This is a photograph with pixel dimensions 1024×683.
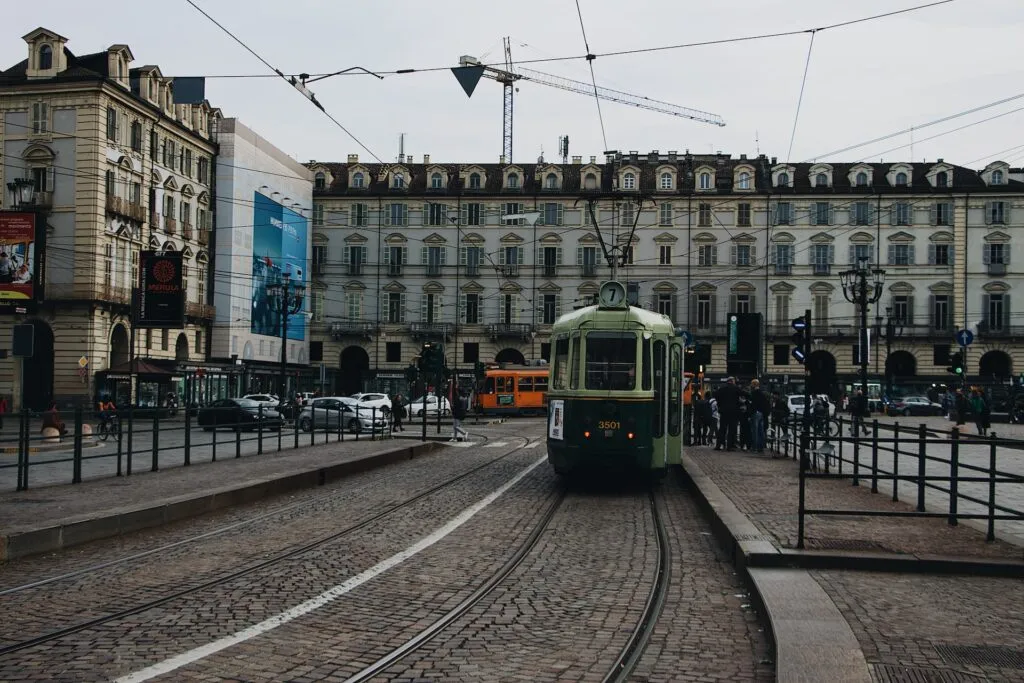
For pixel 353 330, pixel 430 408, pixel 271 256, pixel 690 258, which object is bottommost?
pixel 430 408

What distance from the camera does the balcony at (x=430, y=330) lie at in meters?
74.8

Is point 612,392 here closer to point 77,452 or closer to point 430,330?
point 77,452

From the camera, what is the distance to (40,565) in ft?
30.8

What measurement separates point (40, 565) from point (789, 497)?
9229mm

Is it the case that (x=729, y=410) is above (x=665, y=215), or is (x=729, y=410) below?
below

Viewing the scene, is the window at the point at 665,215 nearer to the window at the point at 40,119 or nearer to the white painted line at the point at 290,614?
the window at the point at 40,119

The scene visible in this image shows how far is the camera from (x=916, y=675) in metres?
5.74

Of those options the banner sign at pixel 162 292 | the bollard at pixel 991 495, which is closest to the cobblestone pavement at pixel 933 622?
the bollard at pixel 991 495

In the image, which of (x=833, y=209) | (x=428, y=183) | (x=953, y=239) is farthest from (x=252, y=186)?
(x=953, y=239)

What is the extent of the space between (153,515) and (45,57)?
44063mm

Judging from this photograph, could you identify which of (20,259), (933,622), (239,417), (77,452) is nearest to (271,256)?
(239,417)

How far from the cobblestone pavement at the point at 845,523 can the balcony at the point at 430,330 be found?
57292mm

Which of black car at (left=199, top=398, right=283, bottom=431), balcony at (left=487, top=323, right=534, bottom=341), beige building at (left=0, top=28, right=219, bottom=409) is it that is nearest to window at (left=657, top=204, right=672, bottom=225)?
balcony at (left=487, top=323, right=534, bottom=341)

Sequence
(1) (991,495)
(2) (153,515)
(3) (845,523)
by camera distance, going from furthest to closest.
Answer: (2) (153,515)
(3) (845,523)
(1) (991,495)
